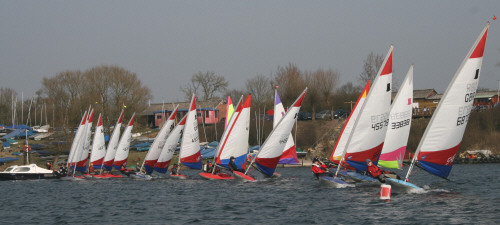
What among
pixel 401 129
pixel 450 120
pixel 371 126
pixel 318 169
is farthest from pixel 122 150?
pixel 450 120

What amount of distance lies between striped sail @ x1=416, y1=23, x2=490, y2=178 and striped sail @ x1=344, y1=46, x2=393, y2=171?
4.80 meters

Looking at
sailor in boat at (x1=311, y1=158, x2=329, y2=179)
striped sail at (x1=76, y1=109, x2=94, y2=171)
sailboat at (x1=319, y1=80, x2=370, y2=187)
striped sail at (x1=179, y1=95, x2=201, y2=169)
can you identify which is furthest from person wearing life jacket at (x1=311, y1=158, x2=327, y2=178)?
striped sail at (x1=76, y1=109, x2=94, y2=171)

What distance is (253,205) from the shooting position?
27.7 m

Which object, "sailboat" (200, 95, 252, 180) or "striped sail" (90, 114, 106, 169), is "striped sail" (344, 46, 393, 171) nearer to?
"sailboat" (200, 95, 252, 180)

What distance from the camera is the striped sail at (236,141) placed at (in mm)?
41375

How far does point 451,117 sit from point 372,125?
561 cm

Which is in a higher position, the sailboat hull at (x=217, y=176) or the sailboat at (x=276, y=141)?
the sailboat at (x=276, y=141)

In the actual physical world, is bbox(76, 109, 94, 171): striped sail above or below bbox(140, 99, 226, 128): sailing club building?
below

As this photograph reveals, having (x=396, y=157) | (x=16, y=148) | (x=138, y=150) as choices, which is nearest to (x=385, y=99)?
(x=396, y=157)

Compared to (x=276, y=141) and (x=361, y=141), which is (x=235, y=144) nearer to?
(x=276, y=141)

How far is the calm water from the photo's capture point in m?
23.3

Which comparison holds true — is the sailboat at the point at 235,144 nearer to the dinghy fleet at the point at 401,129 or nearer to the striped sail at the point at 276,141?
the striped sail at the point at 276,141

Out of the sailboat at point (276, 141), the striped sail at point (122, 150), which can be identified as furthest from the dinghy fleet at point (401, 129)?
the striped sail at point (122, 150)

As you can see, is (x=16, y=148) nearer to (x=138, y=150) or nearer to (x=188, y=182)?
(x=138, y=150)
